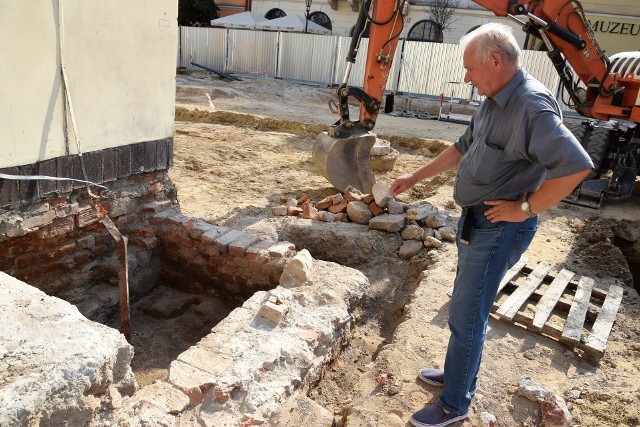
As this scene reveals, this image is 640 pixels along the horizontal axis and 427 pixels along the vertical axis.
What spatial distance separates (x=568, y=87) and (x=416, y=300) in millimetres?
5280

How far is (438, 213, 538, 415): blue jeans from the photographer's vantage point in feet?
8.20

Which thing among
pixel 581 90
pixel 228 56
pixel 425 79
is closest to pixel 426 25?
pixel 425 79

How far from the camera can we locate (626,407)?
3088 millimetres

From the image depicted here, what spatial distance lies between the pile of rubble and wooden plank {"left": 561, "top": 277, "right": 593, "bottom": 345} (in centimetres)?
132

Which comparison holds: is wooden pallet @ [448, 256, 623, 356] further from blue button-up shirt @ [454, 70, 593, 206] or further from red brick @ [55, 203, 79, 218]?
red brick @ [55, 203, 79, 218]

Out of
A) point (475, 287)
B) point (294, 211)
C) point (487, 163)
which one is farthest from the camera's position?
point (294, 211)

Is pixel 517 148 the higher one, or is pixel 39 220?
pixel 517 148

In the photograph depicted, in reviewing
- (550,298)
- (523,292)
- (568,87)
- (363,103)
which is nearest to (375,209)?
(363,103)

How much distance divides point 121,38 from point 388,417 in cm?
324

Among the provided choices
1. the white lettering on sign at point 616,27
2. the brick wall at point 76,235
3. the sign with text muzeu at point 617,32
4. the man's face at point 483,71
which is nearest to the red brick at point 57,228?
the brick wall at point 76,235

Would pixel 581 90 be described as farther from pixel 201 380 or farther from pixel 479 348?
pixel 201 380

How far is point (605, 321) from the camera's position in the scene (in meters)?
3.92

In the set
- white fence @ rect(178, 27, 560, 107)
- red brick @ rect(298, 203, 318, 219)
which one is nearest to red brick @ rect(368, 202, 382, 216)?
red brick @ rect(298, 203, 318, 219)

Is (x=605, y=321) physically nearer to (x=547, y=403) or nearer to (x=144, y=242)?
(x=547, y=403)
